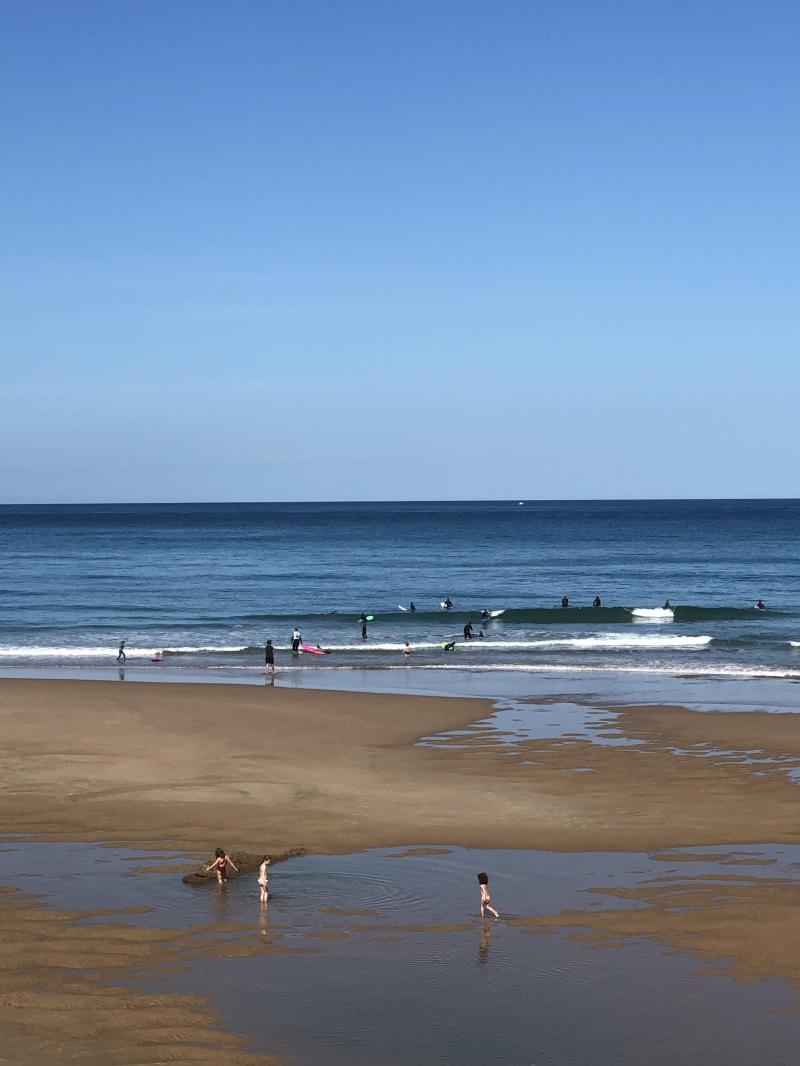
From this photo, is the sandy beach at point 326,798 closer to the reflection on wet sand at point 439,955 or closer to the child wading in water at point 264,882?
the reflection on wet sand at point 439,955

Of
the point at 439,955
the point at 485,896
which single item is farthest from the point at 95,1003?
the point at 485,896

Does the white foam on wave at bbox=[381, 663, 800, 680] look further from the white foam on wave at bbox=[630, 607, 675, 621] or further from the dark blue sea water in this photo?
the white foam on wave at bbox=[630, 607, 675, 621]

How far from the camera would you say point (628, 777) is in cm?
2512

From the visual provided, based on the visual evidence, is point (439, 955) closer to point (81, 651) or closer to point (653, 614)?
point (81, 651)

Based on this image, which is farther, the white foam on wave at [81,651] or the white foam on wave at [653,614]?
the white foam on wave at [653,614]

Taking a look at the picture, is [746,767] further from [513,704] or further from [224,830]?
[224,830]

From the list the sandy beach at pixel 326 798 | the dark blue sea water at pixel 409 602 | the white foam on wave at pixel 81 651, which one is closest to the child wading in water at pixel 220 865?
the sandy beach at pixel 326 798

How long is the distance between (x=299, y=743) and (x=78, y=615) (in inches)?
1436

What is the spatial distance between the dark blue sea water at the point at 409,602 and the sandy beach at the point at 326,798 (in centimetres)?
1288

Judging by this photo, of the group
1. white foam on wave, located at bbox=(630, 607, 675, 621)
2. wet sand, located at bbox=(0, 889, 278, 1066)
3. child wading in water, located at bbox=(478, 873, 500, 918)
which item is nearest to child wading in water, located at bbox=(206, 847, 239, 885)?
wet sand, located at bbox=(0, 889, 278, 1066)

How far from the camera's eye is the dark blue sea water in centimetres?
4875

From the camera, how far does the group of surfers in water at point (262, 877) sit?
16109 millimetres

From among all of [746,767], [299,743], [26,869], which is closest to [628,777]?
[746,767]

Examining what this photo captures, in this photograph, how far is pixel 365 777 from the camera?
1004 inches
